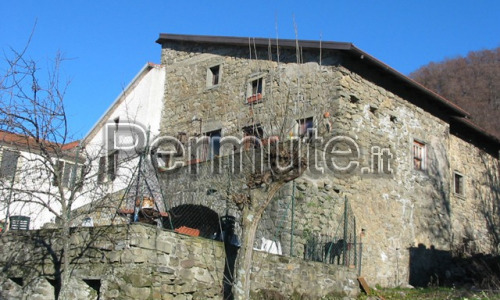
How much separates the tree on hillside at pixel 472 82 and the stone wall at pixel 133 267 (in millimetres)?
26868

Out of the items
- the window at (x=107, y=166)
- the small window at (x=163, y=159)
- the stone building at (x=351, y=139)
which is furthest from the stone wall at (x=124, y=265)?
the small window at (x=163, y=159)

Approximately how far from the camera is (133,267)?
769 cm

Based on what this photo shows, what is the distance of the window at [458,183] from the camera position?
17531 mm

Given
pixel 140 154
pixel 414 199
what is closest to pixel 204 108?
pixel 414 199

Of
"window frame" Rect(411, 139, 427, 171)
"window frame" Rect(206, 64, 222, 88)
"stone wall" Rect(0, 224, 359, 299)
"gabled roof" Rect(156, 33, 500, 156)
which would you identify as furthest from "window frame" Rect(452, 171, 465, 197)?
"stone wall" Rect(0, 224, 359, 299)

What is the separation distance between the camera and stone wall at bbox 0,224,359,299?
7.74 m

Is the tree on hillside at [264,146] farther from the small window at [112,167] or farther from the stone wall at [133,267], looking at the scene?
the small window at [112,167]

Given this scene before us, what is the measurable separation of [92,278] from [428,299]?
6.59 m

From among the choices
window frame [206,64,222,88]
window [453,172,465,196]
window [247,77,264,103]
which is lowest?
window [453,172,465,196]

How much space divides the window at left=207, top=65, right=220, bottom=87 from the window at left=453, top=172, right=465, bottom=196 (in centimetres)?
814

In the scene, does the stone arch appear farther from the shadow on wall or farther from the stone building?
the shadow on wall

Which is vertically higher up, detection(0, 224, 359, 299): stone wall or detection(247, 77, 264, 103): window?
detection(247, 77, 264, 103): window

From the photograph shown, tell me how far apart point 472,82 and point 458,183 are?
25.2 m

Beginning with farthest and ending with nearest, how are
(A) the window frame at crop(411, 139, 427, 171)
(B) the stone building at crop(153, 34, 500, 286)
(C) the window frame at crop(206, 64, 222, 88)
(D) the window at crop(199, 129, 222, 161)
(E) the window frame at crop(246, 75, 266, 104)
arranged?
(C) the window frame at crop(206, 64, 222, 88)
(D) the window at crop(199, 129, 222, 161)
(A) the window frame at crop(411, 139, 427, 171)
(E) the window frame at crop(246, 75, 266, 104)
(B) the stone building at crop(153, 34, 500, 286)
